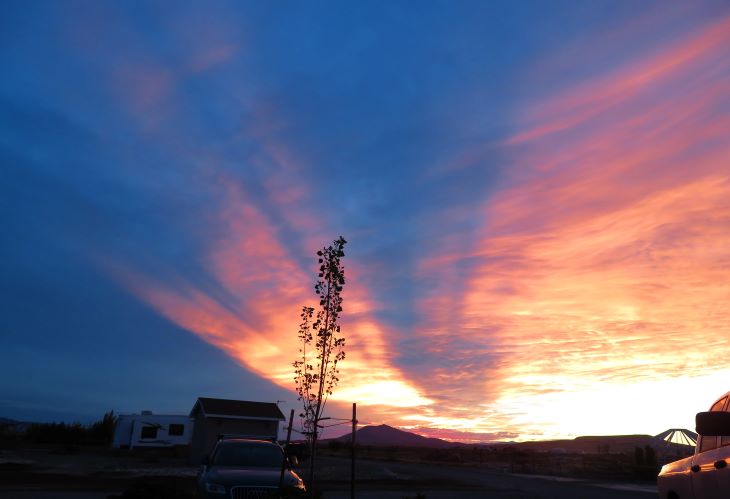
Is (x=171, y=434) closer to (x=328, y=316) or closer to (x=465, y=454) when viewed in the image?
(x=465, y=454)

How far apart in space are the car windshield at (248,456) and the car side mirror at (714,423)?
10.3m

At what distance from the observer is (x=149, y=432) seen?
5394 centimetres

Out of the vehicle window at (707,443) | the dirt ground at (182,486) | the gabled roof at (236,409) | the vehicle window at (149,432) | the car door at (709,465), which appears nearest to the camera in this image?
the car door at (709,465)

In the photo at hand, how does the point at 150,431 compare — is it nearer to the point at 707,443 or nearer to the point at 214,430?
the point at 214,430

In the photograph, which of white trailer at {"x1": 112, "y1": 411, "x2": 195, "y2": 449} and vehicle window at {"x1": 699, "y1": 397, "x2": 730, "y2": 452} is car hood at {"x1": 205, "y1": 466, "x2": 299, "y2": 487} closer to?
vehicle window at {"x1": 699, "y1": 397, "x2": 730, "y2": 452}

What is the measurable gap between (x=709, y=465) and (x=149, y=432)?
5647 cm

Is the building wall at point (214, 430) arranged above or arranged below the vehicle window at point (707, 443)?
above

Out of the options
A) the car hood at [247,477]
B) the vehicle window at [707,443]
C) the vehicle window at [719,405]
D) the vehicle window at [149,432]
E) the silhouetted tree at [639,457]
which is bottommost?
the car hood at [247,477]

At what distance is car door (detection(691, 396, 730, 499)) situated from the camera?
17.5ft

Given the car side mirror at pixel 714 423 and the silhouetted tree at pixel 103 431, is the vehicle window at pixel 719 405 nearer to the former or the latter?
the car side mirror at pixel 714 423

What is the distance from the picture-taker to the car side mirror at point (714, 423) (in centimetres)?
477

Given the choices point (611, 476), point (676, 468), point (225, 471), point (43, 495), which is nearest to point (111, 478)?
point (43, 495)

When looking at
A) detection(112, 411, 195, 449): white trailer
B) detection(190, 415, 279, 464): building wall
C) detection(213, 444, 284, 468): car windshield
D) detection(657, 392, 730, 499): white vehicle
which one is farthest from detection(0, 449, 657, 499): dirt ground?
detection(112, 411, 195, 449): white trailer

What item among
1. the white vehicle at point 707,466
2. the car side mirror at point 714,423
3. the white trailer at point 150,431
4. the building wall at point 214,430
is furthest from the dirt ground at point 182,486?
the white trailer at point 150,431
